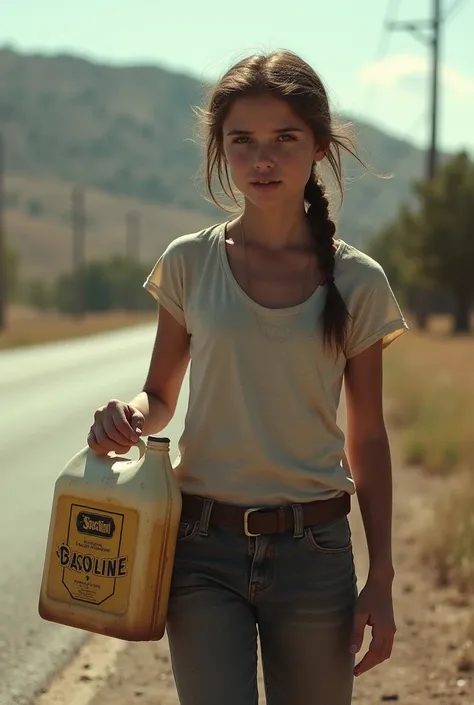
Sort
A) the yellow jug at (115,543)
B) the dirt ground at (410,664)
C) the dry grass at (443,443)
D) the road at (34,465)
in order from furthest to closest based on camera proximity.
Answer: the dry grass at (443,443) → the road at (34,465) → the dirt ground at (410,664) → the yellow jug at (115,543)

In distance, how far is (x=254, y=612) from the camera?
2.68 meters

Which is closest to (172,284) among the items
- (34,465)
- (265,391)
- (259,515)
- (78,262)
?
(265,391)

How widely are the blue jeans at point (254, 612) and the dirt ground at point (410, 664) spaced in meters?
2.21

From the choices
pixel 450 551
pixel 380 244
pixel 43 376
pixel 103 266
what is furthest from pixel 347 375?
pixel 103 266

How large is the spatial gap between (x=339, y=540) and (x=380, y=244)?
8799 centimetres

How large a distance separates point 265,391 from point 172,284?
0.34 metres

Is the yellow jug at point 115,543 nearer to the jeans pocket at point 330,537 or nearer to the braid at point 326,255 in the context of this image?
the jeans pocket at point 330,537

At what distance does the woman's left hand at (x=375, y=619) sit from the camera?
105 inches

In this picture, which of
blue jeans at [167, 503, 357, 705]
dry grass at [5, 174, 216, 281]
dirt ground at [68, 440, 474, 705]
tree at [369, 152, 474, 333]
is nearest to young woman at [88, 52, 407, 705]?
blue jeans at [167, 503, 357, 705]

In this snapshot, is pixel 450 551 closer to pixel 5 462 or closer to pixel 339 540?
pixel 339 540

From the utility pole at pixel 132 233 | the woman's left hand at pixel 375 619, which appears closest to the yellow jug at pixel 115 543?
the woman's left hand at pixel 375 619

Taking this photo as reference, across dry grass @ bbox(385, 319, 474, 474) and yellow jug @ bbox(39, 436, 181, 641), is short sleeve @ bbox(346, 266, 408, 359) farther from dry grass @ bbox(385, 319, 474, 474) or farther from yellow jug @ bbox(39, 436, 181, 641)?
dry grass @ bbox(385, 319, 474, 474)

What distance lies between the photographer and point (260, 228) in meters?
2.82

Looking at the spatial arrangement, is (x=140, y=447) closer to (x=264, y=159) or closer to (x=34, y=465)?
(x=264, y=159)
